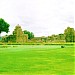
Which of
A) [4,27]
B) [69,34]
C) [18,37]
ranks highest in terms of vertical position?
[4,27]

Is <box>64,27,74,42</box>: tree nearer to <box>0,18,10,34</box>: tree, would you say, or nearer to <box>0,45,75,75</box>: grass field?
<box>0,18,10,34</box>: tree

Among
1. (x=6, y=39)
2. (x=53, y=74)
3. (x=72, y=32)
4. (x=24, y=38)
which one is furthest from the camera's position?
(x=72, y=32)

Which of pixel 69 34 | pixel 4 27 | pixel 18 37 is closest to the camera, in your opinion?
pixel 18 37

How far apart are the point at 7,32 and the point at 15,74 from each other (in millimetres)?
106978

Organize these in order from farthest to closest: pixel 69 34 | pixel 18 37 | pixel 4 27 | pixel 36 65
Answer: pixel 69 34, pixel 4 27, pixel 18 37, pixel 36 65

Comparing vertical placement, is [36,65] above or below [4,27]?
below

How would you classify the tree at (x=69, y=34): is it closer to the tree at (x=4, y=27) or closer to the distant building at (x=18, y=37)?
the distant building at (x=18, y=37)

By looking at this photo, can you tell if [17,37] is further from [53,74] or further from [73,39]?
[53,74]

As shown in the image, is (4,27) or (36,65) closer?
(36,65)

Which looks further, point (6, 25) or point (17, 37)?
point (6, 25)

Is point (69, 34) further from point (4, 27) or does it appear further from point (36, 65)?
point (36, 65)

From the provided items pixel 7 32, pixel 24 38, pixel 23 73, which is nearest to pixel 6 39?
pixel 7 32

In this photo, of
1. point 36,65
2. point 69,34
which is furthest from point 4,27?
point 36,65

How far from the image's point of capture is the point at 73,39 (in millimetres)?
122750
